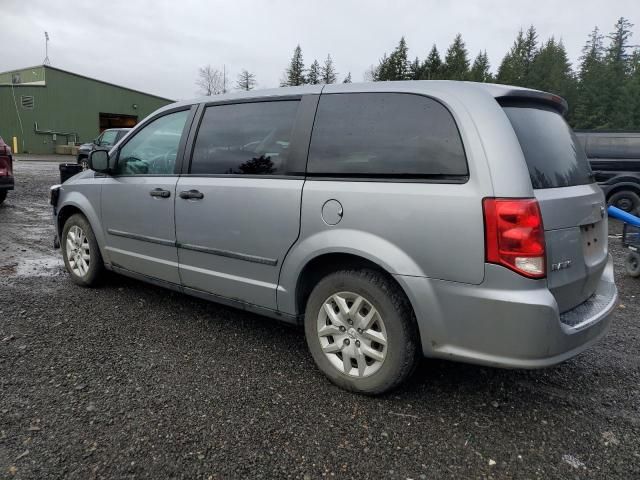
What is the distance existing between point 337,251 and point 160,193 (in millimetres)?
1699

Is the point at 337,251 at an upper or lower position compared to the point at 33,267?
upper

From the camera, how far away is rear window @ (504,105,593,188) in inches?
97.5

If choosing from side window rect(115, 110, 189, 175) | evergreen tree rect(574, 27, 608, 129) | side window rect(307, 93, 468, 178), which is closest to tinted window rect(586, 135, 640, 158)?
side window rect(307, 93, 468, 178)

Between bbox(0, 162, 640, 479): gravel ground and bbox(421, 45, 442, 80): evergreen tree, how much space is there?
57.9 m

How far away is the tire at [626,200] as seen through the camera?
10141 mm

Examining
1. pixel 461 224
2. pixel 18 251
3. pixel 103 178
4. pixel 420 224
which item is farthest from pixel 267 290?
pixel 18 251

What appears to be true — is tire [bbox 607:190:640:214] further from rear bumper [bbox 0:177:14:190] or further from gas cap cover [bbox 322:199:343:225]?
rear bumper [bbox 0:177:14:190]

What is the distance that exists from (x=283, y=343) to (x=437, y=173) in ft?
5.86

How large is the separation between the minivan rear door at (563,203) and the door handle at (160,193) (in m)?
2.43

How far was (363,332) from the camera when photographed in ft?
9.00

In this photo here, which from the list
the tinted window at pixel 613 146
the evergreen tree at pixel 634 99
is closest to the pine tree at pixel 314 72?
the evergreen tree at pixel 634 99

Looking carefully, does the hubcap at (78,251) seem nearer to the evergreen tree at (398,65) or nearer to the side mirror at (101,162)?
the side mirror at (101,162)

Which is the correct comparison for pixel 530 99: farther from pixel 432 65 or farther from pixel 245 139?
pixel 432 65

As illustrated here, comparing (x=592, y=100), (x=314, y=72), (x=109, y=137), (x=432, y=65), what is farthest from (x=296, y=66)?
(x=109, y=137)
